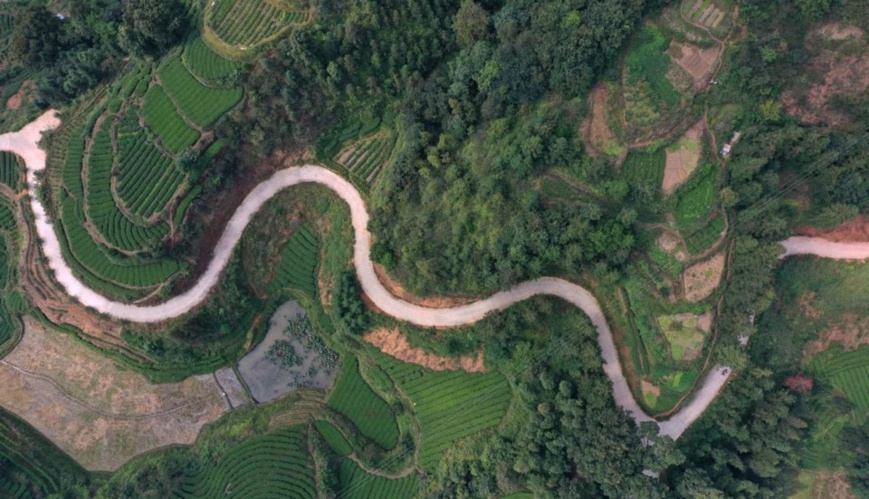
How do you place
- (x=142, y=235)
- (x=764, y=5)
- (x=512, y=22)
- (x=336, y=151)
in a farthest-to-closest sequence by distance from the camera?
(x=336, y=151) < (x=142, y=235) < (x=512, y=22) < (x=764, y=5)

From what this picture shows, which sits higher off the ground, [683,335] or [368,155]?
[368,155]

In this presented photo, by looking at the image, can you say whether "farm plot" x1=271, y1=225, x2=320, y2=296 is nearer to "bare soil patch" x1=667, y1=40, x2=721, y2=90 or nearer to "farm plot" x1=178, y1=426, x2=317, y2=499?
"farm plot" x1=178, y1=426, x2=317, y2=499

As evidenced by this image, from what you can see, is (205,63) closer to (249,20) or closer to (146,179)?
(249,20)

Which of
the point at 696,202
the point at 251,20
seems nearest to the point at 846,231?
the point at 696,202

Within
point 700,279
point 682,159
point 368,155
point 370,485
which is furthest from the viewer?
point 368,155

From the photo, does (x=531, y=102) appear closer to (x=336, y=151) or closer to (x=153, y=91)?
(x=336, y=151)

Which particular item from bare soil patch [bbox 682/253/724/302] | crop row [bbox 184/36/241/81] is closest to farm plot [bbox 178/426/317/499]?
crop row [bbox 184/36/241/81]

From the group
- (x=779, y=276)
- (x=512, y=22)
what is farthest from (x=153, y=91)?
(x=779, y=276)

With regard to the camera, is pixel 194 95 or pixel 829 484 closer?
pixel 829 484
